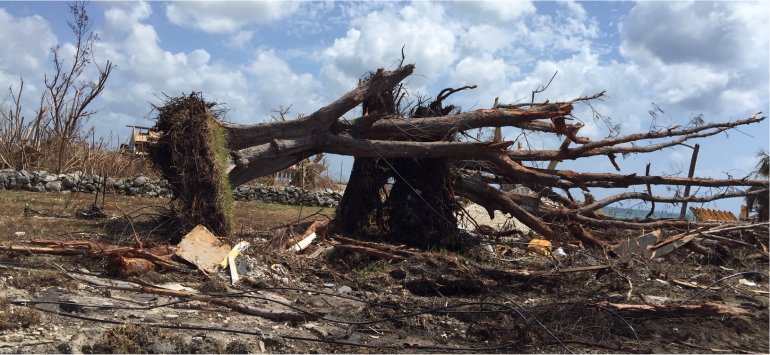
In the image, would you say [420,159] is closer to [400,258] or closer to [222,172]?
[400,258]

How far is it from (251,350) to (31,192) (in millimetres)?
14090

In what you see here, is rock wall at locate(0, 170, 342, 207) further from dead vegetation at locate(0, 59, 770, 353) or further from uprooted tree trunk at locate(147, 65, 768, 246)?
uprooted tree trunk at locate(147, 65, 768, 246)

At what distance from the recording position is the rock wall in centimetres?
1745

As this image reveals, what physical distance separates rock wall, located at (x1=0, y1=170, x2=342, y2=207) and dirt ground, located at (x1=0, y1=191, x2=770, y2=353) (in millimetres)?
8470

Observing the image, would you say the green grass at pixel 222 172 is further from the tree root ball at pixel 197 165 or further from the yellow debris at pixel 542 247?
the yellow debris at pixel 542 247

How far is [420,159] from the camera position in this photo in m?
10.5

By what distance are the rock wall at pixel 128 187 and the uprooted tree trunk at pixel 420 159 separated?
596 cm

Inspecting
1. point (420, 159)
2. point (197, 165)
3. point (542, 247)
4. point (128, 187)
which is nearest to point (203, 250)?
point (197, 165)

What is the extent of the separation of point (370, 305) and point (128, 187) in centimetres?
1377

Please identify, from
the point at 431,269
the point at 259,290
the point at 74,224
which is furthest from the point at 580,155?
the point at 74,224

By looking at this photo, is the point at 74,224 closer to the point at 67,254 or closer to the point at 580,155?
the point at 67,254

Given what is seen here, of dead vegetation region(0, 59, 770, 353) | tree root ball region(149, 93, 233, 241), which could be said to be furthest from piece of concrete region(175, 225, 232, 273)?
tree root ball region(149, 93, 233, 241)

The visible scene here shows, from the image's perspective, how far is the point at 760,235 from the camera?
1015cm

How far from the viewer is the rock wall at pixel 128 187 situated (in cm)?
1745
